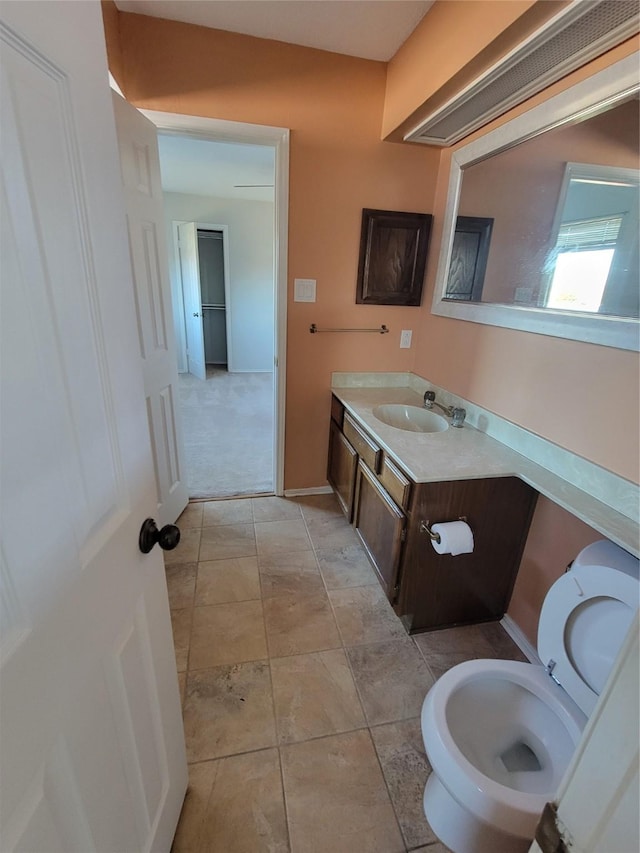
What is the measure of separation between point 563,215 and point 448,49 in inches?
30.0

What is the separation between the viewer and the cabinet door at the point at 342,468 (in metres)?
2.15

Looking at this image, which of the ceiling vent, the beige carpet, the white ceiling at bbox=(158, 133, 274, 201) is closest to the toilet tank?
the ceiling vent

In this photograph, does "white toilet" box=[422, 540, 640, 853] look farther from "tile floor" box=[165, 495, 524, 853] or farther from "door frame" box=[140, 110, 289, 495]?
"door frame" box=[140, 110, 289, 495]

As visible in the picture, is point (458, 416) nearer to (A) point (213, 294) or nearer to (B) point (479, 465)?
(B) point (479, 465)

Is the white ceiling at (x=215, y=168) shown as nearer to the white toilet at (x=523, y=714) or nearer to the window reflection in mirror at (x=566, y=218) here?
the window reflection in mirror at (x=566, y=218)

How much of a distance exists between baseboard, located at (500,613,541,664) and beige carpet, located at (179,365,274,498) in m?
1.62

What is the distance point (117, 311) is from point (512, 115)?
176cm

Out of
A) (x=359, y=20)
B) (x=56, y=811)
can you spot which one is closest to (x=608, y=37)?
(x=359, y=20)

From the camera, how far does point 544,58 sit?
48.0 inches

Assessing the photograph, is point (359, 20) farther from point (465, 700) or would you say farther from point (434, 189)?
point (465, 700)

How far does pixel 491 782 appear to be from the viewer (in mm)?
900

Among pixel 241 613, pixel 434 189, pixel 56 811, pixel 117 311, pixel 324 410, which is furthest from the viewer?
pixel 324 410

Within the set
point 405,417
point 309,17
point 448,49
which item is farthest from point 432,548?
point 309,17

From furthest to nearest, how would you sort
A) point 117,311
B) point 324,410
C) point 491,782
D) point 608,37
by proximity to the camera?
point 324,410, point 608,37, point 491,782, point 117,311
